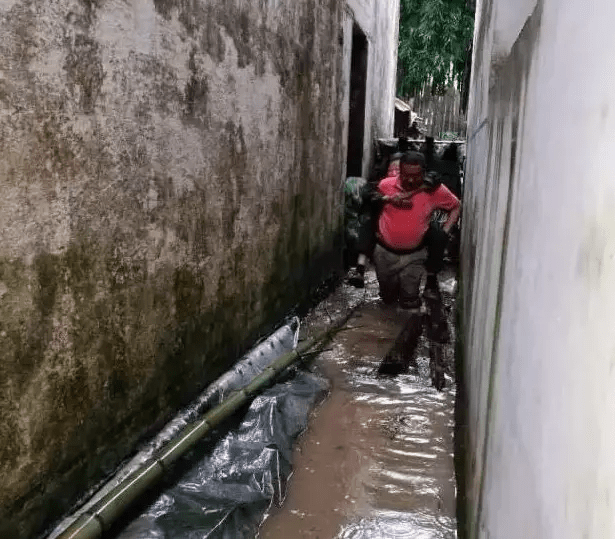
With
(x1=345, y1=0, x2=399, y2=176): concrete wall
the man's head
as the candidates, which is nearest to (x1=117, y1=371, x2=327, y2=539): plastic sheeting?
the man's head

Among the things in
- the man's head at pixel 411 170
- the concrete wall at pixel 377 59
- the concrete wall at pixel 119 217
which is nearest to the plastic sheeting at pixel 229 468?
the concrete wall at pixel 119 217

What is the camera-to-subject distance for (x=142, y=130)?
3025 mm

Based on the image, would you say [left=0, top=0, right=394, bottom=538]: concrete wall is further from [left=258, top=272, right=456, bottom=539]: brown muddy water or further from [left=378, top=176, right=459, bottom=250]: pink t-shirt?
[left=378, top=176, right=459, bottom=250]: pink t-shirt

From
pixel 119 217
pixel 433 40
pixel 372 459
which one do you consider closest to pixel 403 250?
pixel 372 459

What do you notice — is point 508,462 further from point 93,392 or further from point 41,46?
point 41,46

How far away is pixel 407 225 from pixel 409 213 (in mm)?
138

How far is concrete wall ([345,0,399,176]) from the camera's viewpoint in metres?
8.39

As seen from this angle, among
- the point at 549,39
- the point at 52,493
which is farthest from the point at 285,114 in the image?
Result: the point at 549,39

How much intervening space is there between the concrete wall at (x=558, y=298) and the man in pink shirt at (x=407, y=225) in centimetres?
428

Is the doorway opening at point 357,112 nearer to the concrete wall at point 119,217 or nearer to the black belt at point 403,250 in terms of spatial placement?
the black belt at point 403,250

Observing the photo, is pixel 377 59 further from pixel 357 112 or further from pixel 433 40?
pixel 433 40

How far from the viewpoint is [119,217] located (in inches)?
115

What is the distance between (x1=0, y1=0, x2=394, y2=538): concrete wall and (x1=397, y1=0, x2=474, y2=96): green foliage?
1489 centimetres

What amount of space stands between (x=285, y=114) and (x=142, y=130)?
234cm
